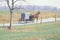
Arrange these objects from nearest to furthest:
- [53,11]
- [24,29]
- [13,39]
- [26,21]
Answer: [13,39] < [24,29] < [26,21] < [53,11]

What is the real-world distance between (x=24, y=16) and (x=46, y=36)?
1308 cm

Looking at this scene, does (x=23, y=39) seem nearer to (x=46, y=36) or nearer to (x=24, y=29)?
(x=46, y=36)

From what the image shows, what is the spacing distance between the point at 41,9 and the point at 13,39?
3179 cm

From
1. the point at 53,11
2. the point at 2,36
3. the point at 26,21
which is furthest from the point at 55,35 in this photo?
the point at 53,11

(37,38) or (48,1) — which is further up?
(48,1)

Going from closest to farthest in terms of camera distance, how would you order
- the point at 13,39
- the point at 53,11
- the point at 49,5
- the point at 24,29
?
1. the point at 13,39
2. the point at 24,29
3. the point at 53,11
4. the point at 49,5

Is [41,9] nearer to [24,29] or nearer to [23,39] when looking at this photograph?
[24,29]

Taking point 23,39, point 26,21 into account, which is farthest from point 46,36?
point 26,21

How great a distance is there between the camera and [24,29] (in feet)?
95.5

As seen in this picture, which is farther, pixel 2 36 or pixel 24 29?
pixel 24 29

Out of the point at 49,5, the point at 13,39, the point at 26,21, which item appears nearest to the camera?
the point at 13,39

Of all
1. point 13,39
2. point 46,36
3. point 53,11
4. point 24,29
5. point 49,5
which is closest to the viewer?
point 13,39

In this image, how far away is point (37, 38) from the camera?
2400 centimetres

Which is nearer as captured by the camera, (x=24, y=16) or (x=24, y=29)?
(x=24, y=29)
